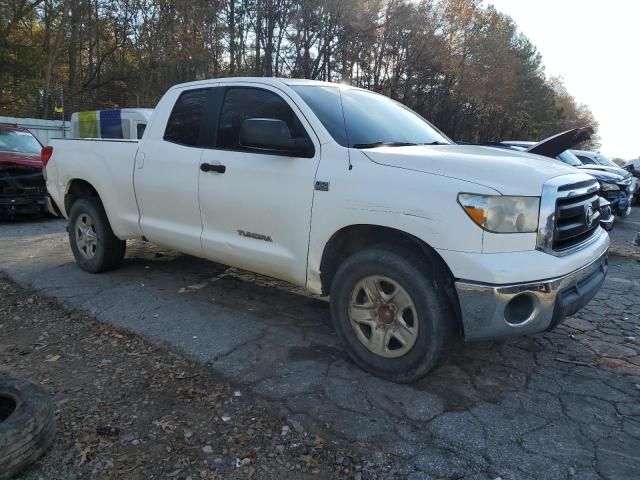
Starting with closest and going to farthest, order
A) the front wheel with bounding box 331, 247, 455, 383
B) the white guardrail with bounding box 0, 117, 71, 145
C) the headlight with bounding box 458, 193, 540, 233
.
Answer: the headlight with bounding box 458, 193, 540, 233
the front wheel with bounding box 331, 247, 455, 383
the white guardrail with bounding box 0, 117, 71, 145

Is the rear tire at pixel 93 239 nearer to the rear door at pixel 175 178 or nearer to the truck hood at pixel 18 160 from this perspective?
the rear door at pixel 175 178

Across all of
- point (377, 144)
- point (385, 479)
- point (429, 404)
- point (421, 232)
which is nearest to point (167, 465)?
point (385, 479)

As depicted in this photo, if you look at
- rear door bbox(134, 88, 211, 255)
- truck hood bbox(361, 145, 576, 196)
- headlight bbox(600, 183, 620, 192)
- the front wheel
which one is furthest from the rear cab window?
headlight bbox(600, 183, 620, 192)

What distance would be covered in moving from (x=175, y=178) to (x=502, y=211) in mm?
2809

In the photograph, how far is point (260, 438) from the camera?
2668mm

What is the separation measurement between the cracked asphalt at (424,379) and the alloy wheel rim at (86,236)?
26cm

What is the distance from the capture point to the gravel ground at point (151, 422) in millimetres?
2432

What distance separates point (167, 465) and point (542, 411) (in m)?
2.13

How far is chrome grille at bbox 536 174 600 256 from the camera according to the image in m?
2.86

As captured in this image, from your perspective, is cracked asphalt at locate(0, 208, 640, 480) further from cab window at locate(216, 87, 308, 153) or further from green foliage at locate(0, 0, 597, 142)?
green foliage at locate(0, 0, 597, 142)

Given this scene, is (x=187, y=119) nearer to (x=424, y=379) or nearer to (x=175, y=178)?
(x=175, y=178)

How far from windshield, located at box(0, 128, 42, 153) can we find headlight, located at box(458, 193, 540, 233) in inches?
373

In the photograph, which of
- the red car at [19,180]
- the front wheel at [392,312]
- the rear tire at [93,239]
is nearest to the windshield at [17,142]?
the red car at [19,180]

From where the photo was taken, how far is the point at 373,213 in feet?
10.1
